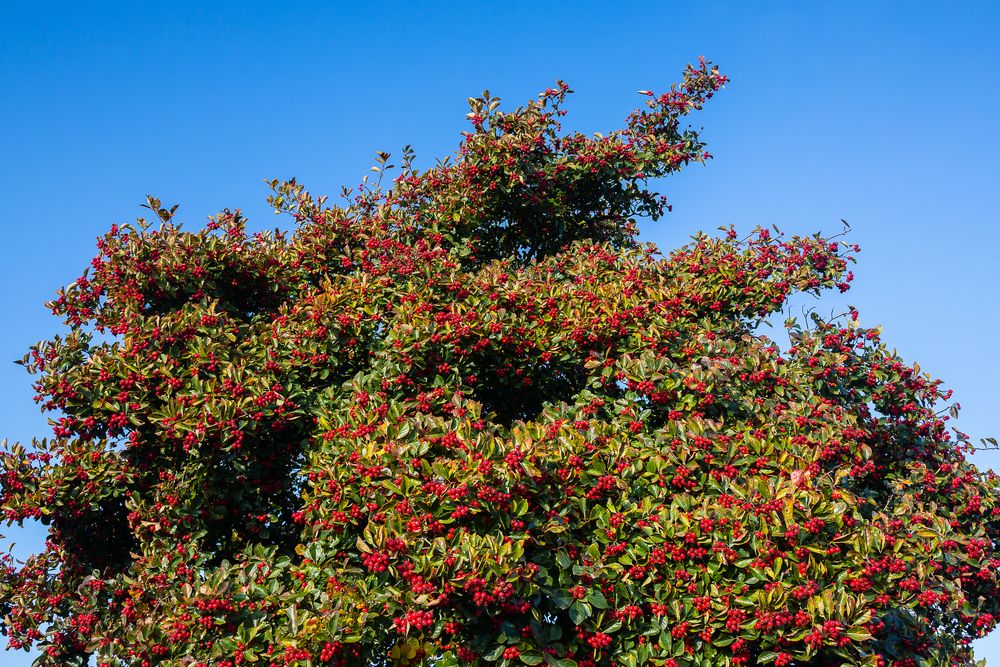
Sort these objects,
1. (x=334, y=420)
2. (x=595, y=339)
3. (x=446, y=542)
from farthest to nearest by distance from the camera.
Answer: (x=595, y=339)
(x=334, y=420)
(x=446, y=542)

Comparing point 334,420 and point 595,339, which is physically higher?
point 595,339

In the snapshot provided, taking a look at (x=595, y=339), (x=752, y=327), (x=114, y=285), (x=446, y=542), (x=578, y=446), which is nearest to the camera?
(x=446, y=542)

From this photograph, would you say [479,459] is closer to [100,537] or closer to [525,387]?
[525,387]

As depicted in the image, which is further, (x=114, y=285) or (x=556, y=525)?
(x=114, y=285)

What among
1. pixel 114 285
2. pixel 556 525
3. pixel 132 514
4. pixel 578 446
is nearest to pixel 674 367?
pixel 578 446

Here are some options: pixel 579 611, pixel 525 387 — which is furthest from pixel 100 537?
pixel 579 611

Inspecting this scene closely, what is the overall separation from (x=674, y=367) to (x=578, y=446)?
190 centimetres

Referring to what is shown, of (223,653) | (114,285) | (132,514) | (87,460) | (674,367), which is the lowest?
(223,653)

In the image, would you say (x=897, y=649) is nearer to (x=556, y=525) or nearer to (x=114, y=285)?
(x=556, y=525)

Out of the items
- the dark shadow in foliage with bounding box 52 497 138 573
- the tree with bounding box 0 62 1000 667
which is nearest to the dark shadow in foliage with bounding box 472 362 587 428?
the tree with bounding box 0 62 1000 667

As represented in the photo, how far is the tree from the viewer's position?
8.02 meters

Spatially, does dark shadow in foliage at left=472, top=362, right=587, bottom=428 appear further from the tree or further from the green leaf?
the green leaf

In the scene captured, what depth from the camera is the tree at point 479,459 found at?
8023 millimetres

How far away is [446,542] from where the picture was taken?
7785mm
